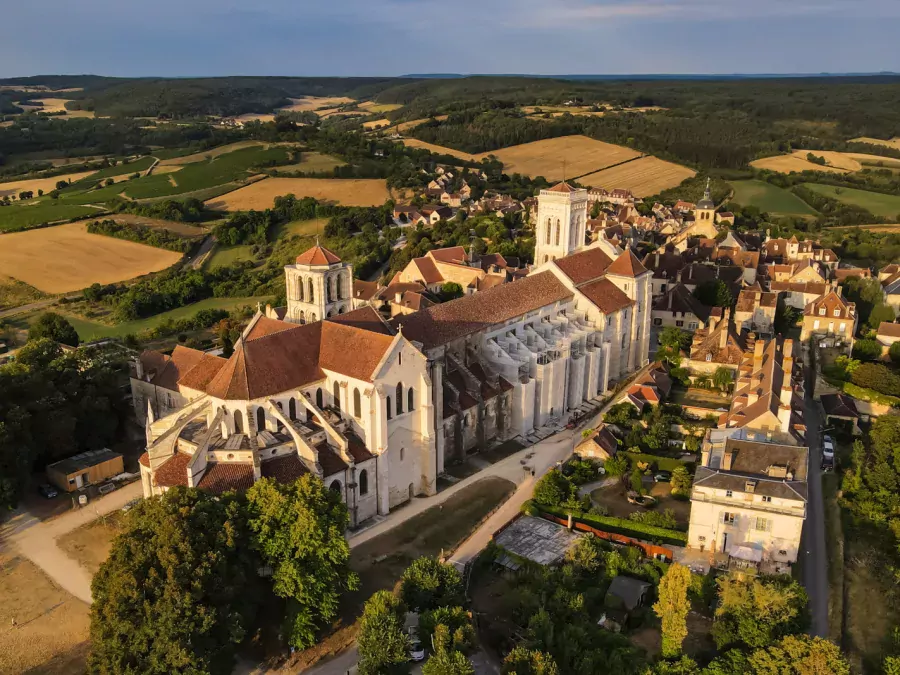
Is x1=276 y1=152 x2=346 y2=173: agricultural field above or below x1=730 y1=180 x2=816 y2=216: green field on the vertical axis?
above

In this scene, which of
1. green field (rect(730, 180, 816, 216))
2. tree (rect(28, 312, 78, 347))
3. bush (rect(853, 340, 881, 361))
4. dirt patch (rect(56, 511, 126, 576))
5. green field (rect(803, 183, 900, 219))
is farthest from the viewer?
green field (rect(730, 180, 816, 216))

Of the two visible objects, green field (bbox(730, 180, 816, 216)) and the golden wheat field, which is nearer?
green field (bbox(730, 180, 816, 216))

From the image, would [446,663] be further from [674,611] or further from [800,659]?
[800,659]

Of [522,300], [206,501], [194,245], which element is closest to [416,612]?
[206,501]

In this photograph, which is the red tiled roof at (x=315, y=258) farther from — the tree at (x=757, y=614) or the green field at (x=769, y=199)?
the green field at (x=769, y=199)

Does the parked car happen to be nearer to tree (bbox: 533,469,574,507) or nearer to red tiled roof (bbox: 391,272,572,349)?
red tiled roof (bbox: 391,272,572,349)

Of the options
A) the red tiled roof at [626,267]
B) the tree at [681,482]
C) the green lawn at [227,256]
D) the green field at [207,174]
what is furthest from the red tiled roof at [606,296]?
the green field at [207,174]

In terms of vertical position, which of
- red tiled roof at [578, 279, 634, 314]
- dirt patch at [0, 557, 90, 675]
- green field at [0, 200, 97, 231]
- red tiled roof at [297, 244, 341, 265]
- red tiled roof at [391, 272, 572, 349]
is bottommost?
dirt patch at [0, 557, 90, 675]

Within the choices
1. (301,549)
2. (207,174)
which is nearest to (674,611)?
(301,549)

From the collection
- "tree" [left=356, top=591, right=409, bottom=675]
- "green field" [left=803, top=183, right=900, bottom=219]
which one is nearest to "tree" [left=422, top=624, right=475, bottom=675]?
"tree" [left=356, top=591, right=409, bottom=675]
